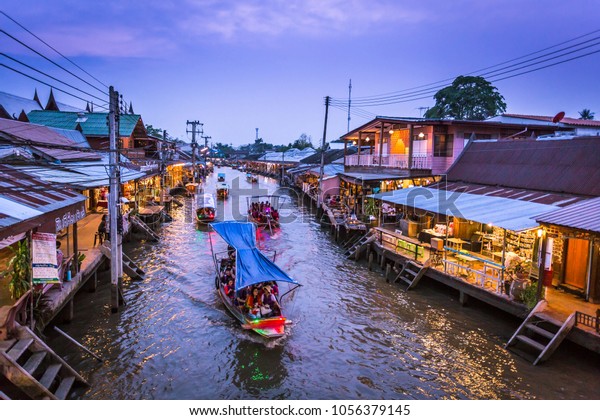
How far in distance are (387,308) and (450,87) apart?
1896 inches

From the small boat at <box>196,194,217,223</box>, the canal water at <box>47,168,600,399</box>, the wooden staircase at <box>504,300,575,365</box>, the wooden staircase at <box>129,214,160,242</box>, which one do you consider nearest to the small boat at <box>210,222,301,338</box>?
the canal water at <box>47,168,600,399</box>

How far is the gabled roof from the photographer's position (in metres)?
36.5

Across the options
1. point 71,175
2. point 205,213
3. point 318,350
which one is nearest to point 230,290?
point 318,350

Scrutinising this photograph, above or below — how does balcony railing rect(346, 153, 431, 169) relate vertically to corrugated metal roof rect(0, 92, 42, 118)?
below

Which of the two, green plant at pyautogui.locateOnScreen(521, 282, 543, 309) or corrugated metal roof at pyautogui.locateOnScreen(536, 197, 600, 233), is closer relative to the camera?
corrugated metal roof at pyautogui.locateOnScreen(536, 197, 600, 233)

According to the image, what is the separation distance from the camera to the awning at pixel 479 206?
14.0 metres

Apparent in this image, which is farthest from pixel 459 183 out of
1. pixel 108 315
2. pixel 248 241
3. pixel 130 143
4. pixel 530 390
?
pixel 130 143

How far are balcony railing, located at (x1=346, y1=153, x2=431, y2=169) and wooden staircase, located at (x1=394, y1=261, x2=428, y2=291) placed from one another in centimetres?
918

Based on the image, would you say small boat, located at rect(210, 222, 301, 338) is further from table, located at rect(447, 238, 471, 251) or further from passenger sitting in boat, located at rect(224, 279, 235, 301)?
table, located at rect(447, 238, 471, 251)

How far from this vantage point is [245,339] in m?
13.7

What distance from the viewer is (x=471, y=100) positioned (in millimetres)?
53688

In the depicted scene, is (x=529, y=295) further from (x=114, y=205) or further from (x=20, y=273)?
(x=20, y=273)

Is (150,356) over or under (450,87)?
under

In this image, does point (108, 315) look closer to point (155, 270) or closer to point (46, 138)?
point (155, 270)
